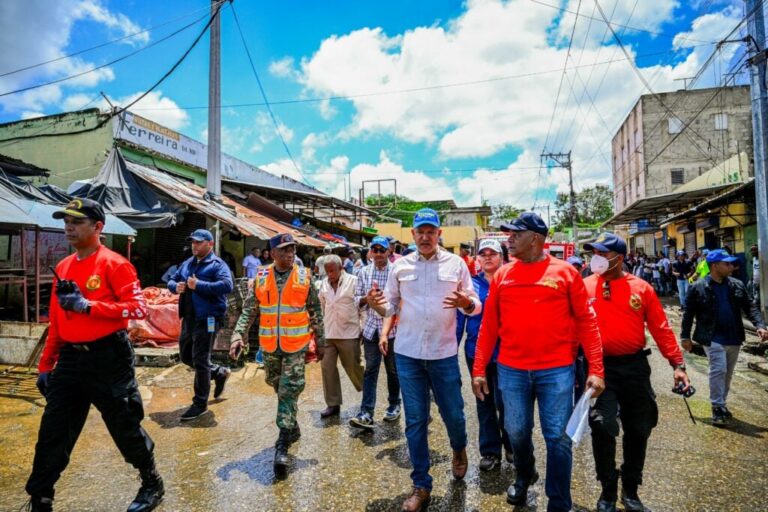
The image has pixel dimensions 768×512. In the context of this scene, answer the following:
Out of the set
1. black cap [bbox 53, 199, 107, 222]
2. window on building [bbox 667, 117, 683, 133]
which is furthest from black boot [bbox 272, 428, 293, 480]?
window on building [bbox 667, 117, 683, 133]

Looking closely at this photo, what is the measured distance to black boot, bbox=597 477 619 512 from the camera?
9.64 ft

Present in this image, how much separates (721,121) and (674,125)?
269 cm

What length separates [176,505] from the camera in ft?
10.1

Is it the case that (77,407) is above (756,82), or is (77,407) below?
below

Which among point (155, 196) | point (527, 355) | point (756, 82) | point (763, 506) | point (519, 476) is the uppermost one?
point (756, 82)

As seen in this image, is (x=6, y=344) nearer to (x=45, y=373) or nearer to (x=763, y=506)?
(x=45, y=373)

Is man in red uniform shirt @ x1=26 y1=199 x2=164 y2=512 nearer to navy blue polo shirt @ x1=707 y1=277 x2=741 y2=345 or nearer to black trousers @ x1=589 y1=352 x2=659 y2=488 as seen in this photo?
black trousers @ x1=589 y1=352 x2=659 y2=488

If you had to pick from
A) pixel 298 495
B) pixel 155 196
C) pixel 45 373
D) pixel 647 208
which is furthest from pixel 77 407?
pixel 647 208

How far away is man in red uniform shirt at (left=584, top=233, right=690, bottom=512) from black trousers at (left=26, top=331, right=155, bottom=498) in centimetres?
305

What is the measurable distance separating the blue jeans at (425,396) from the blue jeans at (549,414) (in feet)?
1.31

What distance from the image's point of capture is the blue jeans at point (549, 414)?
2.63 m

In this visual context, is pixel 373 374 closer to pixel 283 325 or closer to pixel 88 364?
pixel 283 325

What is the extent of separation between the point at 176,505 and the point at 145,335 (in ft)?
17.1

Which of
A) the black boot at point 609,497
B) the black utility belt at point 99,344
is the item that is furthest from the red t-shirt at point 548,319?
the black utility belt at point 99,344
